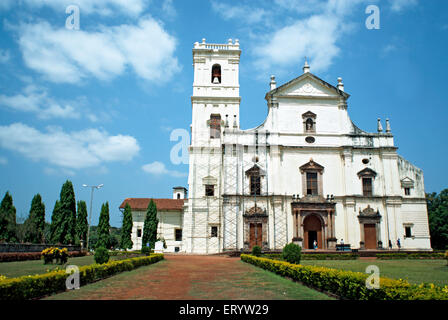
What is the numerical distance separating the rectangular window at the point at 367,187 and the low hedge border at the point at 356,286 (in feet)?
70.5

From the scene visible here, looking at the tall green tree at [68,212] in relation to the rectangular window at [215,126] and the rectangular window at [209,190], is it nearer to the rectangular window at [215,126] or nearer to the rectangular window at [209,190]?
the rectangular window at [209,190]

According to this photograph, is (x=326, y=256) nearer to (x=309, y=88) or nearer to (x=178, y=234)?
(x=309, y=88)

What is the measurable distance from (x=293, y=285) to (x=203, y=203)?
74.3 ft

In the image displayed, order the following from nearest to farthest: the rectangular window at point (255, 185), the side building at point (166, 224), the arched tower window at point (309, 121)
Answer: the rectangular window at point (255, 185)
the arched tower window at point (309, 121)
the side building at point (166, 224)

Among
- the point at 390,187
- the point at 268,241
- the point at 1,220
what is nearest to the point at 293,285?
the point at 268,241

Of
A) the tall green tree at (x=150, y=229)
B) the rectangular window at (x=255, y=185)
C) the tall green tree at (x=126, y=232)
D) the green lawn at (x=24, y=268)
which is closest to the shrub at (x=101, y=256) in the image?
the green lawn at (x=24, y=268)

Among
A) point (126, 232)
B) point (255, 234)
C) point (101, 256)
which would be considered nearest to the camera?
point (101, 256)

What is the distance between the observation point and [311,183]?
1265 inches

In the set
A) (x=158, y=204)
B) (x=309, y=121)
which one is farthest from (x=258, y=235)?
(x=158, y=204)

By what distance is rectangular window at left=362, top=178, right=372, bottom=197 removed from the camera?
32.0m

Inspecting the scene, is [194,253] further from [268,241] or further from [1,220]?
[1,220]

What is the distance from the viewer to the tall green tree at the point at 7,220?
29328 millimetres

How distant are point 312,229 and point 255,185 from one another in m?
6.39

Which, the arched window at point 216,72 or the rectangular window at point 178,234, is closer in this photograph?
the arched window at point 216,72
